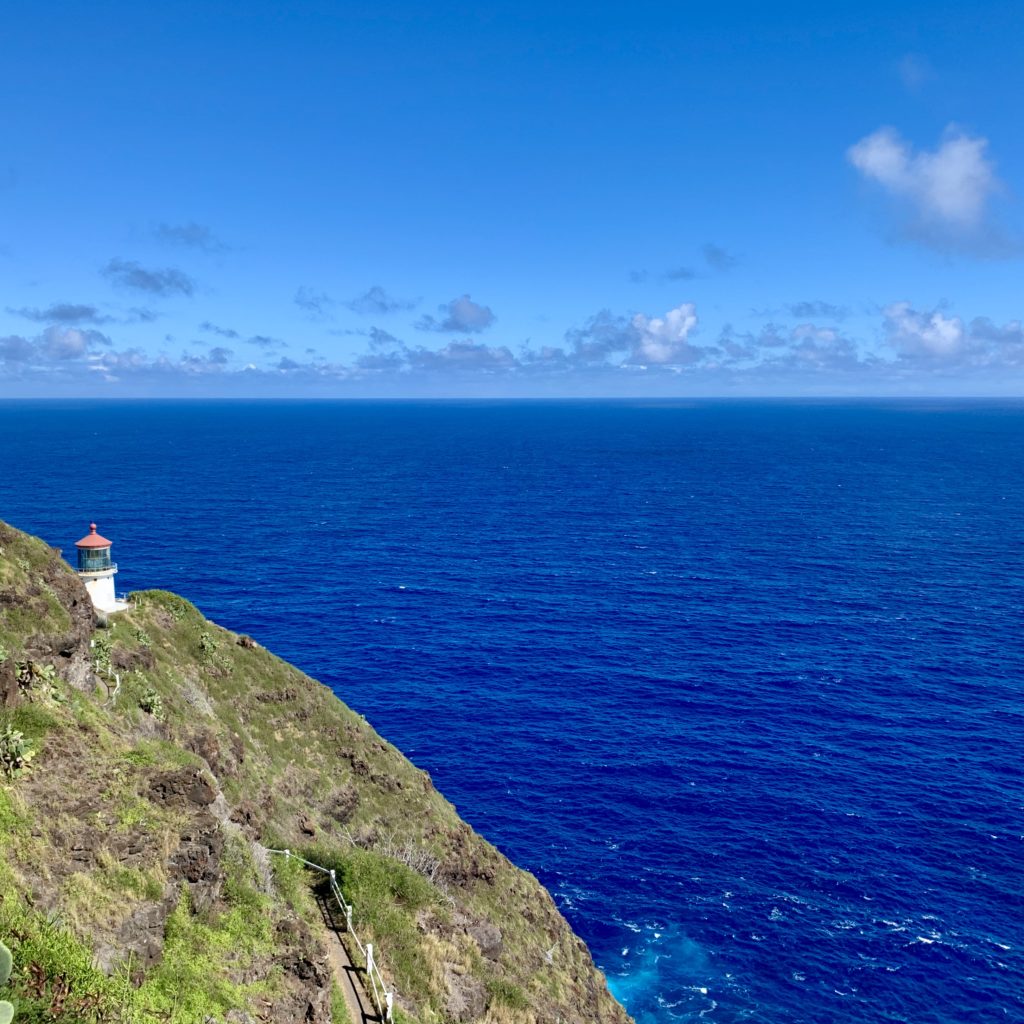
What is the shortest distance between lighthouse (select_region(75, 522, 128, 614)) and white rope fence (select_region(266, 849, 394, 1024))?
29281 mm

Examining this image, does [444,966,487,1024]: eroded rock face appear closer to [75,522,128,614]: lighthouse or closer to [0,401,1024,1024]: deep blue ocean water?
[0,401,1024,1024]: deep blue ocean water

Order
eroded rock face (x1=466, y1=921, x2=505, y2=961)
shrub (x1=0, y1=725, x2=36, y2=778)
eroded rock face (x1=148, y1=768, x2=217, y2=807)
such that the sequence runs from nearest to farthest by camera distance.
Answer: shrub (x1=0, y1=725, x2=36, y2=778), eroded rock face (x1=148, y1=768, x2=217, y2=807), eroded rock face (x1=466, y1=921, x2=505, y2=961)

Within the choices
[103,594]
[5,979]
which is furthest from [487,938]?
[103,594]

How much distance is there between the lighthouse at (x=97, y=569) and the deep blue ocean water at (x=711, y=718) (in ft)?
108

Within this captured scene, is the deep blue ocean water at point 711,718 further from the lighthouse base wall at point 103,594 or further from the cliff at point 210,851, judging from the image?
the lighthouse base wall at point 103,594

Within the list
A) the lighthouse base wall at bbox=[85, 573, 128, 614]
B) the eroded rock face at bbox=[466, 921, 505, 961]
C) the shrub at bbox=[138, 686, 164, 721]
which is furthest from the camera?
the lighthouse base wall at bbox=[85, 573, 128, 614]

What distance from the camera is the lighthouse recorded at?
5906 centimetres

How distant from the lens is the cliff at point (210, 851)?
80.0ft

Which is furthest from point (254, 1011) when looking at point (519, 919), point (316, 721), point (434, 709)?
point (434, 709)

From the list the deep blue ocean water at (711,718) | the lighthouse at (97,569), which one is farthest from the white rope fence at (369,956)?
the lighthouse at (97,569)

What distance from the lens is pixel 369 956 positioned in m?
30.2

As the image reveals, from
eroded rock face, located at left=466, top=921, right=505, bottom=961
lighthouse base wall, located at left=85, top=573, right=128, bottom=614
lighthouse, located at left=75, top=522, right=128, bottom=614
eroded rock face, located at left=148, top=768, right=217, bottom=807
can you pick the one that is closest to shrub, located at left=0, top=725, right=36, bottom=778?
eroded rock face, located at left=148, top=768, right=217, bottom=807

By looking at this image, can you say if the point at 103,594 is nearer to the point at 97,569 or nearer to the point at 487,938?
the point at 97,569

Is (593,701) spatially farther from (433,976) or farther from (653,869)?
(433,976)
